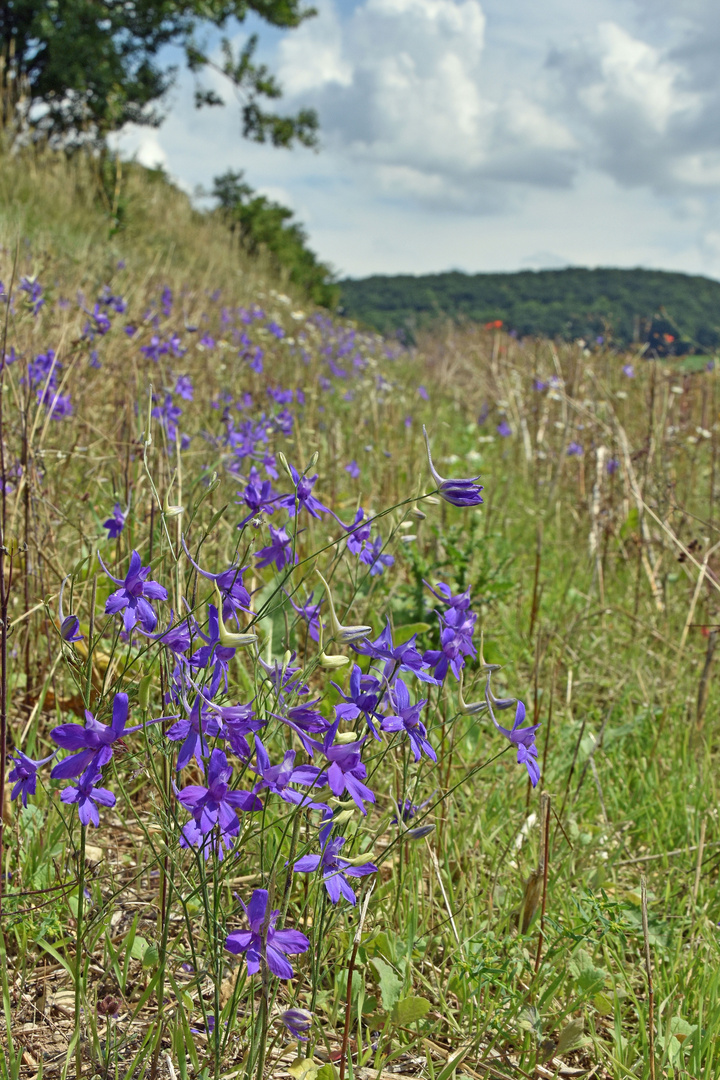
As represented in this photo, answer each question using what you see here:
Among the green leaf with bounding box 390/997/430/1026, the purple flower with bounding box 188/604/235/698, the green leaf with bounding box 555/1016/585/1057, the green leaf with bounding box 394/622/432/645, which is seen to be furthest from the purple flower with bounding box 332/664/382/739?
the green leaf with bounding box 394/622/432/645

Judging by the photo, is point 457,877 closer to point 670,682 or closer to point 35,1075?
point 35,1075

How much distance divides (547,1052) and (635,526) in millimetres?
2821

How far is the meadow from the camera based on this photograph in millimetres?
978

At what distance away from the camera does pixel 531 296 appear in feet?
128

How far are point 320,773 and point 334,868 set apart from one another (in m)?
0.17

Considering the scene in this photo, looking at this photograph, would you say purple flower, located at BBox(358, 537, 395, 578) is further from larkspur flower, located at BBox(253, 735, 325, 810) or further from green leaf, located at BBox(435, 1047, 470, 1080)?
green leaf, located at BBox(435, 1047, 470, 1080)

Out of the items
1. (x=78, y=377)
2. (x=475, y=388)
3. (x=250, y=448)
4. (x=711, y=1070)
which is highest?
(x=475, y=388)

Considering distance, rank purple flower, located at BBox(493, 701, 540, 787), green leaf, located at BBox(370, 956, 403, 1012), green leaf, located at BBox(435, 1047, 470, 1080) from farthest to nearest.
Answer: green leaf, located at BBox(370, 956, 403, 1012)
green leaf, located at BBox(435, 1047, 470, 1080)
purple flower, located at BBox(493, 701, 540, 787)

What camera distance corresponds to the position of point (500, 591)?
271cm

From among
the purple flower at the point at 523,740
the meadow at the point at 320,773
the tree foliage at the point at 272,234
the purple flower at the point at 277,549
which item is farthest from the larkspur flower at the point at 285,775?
the tree foliage at the point at 272,234

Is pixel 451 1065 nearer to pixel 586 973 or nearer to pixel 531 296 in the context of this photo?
pixel 586 973

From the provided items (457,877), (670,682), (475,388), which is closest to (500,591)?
(670,682)

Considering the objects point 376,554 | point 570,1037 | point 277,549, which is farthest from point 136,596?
point 570,1037

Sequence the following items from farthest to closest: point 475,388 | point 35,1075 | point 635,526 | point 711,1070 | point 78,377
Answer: point 475,388
point 635,526
point 78,377
point 711,1070
point 35,1075
